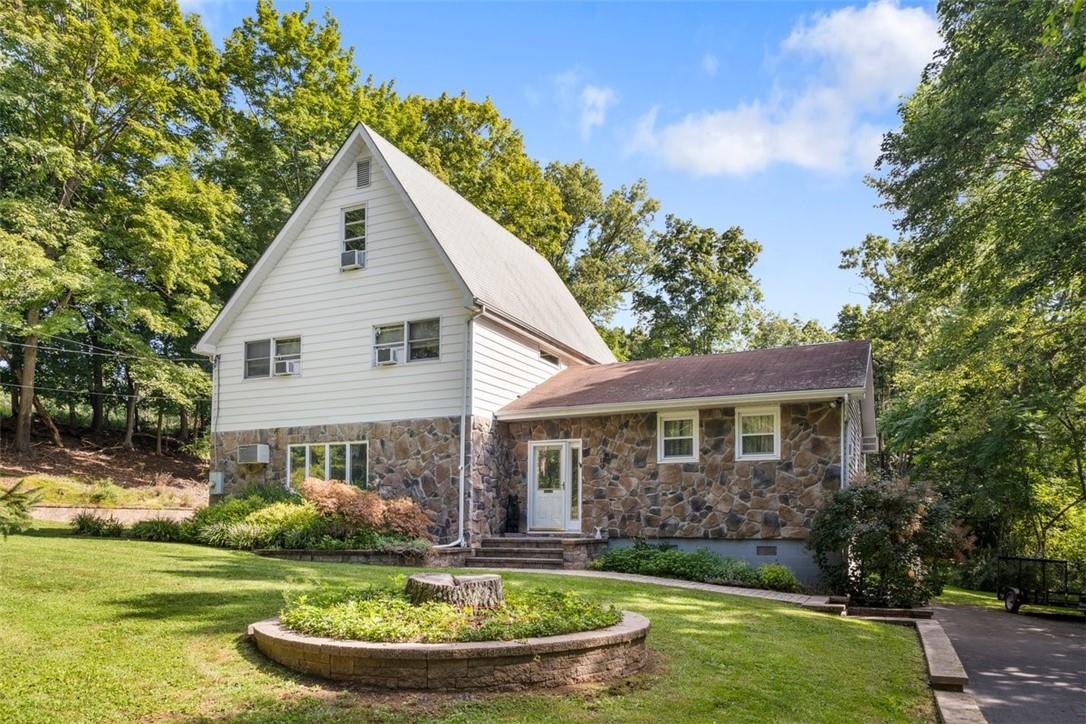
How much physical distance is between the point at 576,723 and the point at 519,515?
472 inches

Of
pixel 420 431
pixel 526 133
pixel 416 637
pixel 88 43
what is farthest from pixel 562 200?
pixel 416 637

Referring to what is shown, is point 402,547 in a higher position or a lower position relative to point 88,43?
lower

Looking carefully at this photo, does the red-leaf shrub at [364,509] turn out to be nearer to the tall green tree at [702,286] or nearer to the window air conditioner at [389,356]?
the window air conditioner at [389,356]

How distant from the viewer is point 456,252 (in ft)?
53.6

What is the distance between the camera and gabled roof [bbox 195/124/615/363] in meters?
16.2

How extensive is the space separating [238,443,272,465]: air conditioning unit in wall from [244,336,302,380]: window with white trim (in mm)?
1740

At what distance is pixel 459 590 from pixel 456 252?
438 inches

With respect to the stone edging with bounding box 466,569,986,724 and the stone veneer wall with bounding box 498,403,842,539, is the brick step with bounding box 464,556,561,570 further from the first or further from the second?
the stone veneer wall with bounding box 498,403,842,539

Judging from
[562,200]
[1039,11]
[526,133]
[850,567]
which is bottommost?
[850,567]

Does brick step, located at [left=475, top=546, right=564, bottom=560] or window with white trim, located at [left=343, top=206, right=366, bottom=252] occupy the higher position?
window with white trim, located at [left=343, top=206, right=366, bottom=252]

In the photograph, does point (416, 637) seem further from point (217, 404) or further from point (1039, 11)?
point (217, 404)

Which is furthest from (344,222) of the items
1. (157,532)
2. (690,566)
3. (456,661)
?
(456,661)

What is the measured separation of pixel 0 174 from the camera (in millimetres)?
23172

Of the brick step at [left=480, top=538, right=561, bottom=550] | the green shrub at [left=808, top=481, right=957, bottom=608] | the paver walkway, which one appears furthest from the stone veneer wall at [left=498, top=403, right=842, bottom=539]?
the paver walkway
